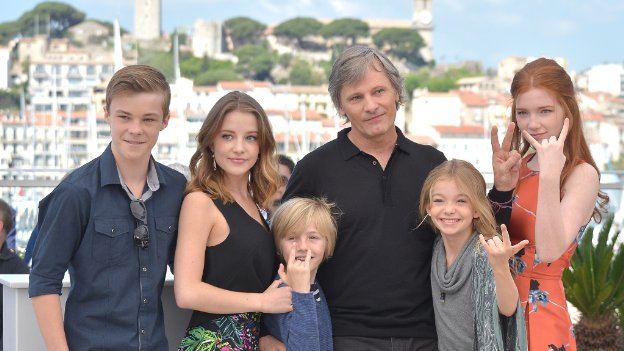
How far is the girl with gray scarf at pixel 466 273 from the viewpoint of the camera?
244 centimetres

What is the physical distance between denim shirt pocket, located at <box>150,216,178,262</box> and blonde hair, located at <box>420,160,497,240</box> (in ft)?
1.88

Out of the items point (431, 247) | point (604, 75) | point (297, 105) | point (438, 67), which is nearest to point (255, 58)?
point (297, 105)

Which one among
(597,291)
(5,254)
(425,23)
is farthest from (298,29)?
(5,254)

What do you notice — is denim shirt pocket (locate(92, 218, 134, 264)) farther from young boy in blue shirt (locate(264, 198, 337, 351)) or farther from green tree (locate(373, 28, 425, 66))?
green tree (locate(373, 28, 425, 66))

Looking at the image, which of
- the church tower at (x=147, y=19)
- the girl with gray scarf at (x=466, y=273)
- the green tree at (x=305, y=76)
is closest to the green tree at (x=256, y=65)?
the green tree at (x=305, y=76)

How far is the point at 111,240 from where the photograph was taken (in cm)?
240

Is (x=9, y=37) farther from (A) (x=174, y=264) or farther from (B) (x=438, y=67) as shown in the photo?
(A) (x=174, y=264)

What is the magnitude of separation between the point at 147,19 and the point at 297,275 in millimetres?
131855

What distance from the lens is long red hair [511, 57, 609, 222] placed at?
2611mm

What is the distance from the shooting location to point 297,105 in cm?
10462

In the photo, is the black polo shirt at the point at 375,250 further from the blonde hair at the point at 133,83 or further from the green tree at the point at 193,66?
the green tree at the point at 193,66

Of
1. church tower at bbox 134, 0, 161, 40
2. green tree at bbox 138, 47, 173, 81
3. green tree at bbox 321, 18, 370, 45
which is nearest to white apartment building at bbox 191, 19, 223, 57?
church tower at bbox 134, 0, 161, 40

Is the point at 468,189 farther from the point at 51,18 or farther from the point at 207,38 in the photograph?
the point at 51,18

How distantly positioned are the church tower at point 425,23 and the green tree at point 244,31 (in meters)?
20.3
